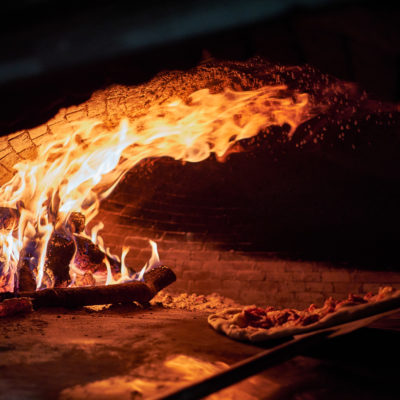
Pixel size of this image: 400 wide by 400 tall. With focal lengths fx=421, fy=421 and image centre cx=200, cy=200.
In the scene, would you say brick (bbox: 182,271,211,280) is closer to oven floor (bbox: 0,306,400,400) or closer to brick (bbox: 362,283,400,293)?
brick (bbox: 362,283,400,293)

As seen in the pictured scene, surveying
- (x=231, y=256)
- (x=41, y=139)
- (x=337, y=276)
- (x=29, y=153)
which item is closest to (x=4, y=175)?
(x=29, y=153)

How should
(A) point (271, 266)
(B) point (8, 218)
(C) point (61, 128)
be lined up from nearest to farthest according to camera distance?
(C) point (61, 128) → (B) point (8, 218) → (A) point (271, 266)

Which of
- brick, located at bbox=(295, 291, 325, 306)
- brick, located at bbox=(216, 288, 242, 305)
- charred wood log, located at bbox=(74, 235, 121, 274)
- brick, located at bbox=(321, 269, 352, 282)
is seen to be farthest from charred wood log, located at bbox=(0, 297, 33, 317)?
brick, located at bbox=(321, 269, 352, 282)

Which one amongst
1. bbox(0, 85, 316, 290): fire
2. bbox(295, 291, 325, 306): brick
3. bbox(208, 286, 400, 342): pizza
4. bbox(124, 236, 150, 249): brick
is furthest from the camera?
bbox(124, 236, 150, 249): brick

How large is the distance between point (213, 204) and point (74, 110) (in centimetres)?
255

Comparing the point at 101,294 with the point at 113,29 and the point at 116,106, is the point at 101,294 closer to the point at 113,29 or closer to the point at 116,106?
the point at 116,106

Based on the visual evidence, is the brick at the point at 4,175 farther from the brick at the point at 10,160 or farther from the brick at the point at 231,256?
the brick at the point at 231,256

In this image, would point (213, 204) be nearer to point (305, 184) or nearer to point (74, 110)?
point (305, 184)

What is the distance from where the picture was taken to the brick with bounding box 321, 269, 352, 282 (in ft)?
14.8

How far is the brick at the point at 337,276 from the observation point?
14.8 feet

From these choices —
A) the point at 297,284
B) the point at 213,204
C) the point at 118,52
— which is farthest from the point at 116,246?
the point at 118,52

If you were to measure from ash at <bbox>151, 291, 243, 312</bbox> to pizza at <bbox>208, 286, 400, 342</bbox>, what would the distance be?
1173 millimetres

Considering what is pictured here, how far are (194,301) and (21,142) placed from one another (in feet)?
7.92

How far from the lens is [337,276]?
456 centimetres
